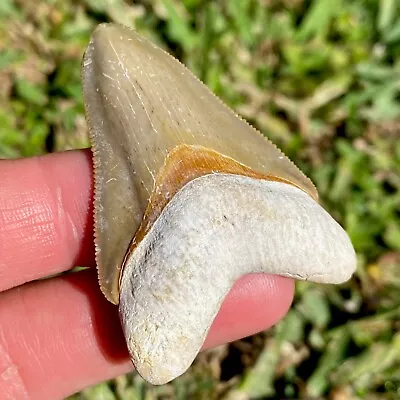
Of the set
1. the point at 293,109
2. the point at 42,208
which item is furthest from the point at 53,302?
the point at 293,109

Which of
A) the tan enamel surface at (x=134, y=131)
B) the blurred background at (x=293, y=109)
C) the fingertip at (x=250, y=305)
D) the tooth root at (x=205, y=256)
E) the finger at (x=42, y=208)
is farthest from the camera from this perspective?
the blurred background at (x=293, y=109)

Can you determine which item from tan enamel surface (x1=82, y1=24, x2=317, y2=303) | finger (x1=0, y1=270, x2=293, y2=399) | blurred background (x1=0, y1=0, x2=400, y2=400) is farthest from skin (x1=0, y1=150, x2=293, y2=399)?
blurred background (x1=0, y1=0, x2=400, y2=400)

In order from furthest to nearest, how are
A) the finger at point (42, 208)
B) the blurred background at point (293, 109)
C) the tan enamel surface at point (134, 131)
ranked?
the blurred background at point (293, 109), the finger at point (42, 208), the tan enamel surface at point (134, 131)

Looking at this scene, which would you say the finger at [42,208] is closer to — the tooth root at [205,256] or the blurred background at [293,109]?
the tooth root at [205,256]

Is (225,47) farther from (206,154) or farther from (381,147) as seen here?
(206,154)

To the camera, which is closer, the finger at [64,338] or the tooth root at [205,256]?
the tooth root at [205,256]

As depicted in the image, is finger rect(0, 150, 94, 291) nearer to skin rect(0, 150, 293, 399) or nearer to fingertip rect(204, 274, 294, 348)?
skin rect(0, 150, 293, 399)

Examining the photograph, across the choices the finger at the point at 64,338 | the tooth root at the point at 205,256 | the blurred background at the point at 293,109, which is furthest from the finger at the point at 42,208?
the blurred background at the point at 293,109
